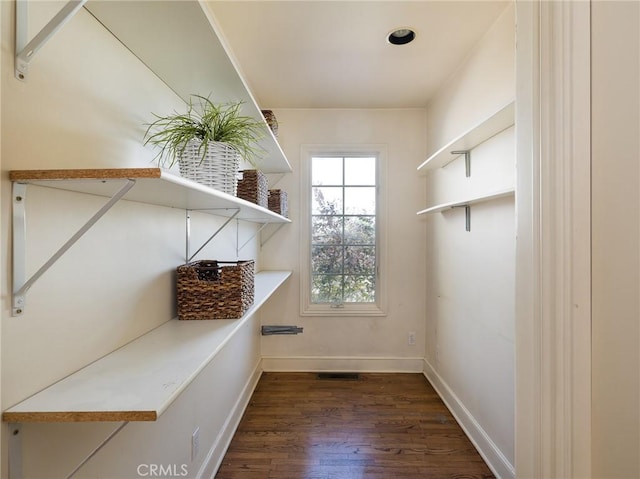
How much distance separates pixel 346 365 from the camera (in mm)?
2658

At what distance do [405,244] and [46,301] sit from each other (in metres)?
2.44

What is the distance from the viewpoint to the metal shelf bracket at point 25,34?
0.57 meters

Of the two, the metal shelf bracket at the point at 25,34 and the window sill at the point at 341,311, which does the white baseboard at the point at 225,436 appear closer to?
the window sill at the point at 341,311

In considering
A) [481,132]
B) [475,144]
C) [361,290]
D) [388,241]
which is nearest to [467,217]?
[475,144]

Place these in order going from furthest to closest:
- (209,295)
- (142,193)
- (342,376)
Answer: (342,376) < (209,295) < (142,193)

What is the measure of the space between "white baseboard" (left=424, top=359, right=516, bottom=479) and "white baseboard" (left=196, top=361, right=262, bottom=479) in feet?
4.40

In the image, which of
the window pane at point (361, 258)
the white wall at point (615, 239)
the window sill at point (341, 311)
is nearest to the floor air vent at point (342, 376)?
the window sill at point (341, 311)

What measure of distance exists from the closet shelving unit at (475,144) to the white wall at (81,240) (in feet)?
4.46

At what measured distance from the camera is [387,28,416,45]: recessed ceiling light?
5.41 feet

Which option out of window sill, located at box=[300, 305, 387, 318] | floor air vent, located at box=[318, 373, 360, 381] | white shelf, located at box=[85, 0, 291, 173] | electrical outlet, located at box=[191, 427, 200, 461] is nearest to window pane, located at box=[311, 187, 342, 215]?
window sill, located at box=[300, 305, 387, 318]

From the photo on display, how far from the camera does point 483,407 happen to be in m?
1.71

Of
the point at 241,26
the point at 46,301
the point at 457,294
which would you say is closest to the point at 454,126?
the point at 457,294

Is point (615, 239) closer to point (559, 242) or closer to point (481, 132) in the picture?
point (559, 242)

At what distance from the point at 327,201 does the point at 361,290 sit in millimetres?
867
